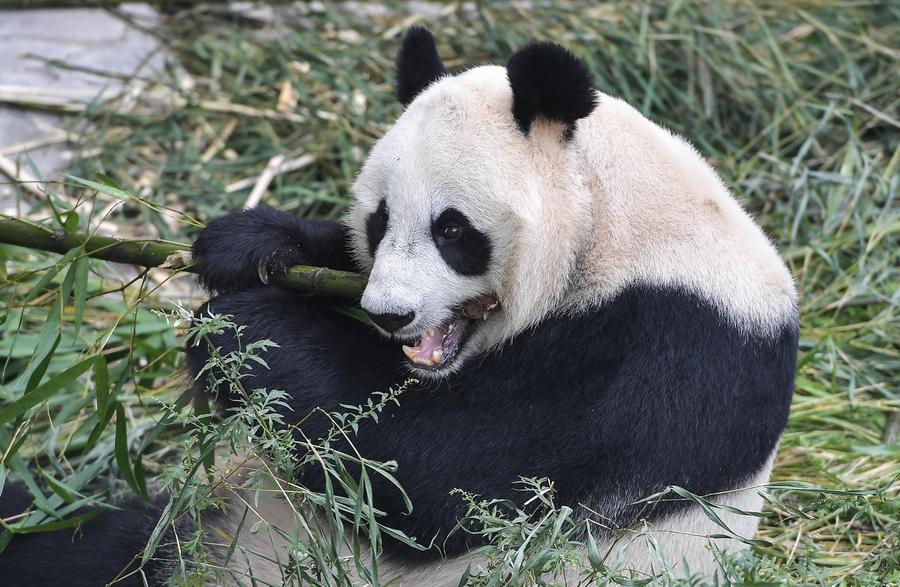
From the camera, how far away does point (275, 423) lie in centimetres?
362

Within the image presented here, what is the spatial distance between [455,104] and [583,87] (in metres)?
0.44

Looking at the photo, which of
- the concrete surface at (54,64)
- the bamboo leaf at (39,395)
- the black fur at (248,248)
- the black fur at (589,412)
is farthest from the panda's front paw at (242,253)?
the concrete surface at (54,64)

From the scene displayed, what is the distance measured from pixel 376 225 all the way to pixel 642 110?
3519 millimetres

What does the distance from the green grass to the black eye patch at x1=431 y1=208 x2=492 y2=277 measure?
1.79 metres

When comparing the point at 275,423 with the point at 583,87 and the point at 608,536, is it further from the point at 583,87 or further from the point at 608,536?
the point at 583,87

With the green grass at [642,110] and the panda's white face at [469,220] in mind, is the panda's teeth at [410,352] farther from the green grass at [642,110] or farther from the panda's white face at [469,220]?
the green grass at [642,110]

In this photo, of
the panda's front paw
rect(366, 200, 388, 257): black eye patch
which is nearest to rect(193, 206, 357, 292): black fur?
the panda's front paw

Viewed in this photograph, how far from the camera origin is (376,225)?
3695 millimetres

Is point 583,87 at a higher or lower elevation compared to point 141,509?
higher

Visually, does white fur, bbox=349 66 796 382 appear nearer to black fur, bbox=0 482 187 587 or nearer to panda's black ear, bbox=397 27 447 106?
panda's black ear, bbox=397 27 447 106

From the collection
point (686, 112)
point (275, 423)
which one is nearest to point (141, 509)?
point (275, 423)

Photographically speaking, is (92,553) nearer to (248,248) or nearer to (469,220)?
(248,248)

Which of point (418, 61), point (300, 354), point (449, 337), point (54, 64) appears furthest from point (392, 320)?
point (54, 64)

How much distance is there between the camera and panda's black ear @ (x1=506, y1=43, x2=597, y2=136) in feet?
11.1
